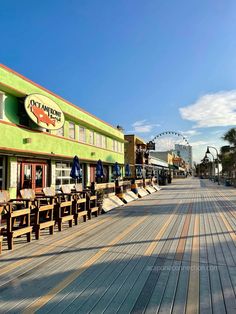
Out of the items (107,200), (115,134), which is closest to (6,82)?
(107,200)

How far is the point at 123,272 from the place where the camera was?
5.64m

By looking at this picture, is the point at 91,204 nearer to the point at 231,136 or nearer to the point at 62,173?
the point at 62,173

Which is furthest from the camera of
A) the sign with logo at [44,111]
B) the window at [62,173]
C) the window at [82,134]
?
the window at [82,134]

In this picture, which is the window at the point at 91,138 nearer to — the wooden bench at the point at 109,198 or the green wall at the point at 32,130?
the green wall at the point at 32,130

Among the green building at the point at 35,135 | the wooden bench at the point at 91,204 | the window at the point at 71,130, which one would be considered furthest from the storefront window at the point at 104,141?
the wooden bench at the point at 91,204

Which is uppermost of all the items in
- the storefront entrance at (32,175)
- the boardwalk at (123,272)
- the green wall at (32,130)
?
the green wall at (32,130)

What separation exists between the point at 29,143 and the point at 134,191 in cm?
1008

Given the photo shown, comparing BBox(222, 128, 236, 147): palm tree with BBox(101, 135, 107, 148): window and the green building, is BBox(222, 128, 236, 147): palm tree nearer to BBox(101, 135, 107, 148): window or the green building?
BBox(101, 135, 107, 148): window

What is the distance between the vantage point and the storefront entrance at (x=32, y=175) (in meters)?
15.7

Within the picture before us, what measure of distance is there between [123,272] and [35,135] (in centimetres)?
1139

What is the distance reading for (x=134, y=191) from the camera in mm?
22984

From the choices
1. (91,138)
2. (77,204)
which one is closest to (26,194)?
(77,204)

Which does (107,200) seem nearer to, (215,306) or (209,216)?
(209,216)

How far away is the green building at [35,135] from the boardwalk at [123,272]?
6240mm
